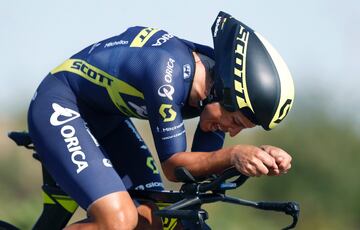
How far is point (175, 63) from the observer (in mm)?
6316

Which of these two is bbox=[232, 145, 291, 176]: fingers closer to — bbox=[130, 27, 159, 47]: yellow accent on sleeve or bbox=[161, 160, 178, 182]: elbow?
bbox=[161, 160, 178, 182]: elbow

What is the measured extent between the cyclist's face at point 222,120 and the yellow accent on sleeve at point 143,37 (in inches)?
24.2

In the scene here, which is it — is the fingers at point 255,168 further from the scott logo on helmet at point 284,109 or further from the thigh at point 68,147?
the thigh at point 68,147

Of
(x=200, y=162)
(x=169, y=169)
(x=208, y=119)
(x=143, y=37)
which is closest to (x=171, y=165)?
(x=169, y=169)

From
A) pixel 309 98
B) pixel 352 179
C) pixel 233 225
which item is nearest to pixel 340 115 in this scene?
pixel 309 98

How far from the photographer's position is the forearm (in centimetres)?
601

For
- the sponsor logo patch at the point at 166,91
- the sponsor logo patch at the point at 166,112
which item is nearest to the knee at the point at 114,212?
the sponsor logo patch at the point at 166,112

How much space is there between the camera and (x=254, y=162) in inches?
227

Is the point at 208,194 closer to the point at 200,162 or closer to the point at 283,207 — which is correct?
the point at 200,162

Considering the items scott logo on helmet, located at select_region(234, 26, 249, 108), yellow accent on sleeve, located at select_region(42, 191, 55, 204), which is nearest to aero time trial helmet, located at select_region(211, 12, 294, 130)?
scott logo on helmet, located at select_region(234, 26, 249, 108)

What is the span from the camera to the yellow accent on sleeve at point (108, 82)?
6461mm

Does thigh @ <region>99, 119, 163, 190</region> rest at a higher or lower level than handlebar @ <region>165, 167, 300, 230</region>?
lower

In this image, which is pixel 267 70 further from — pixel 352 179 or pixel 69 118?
pixel 352 179

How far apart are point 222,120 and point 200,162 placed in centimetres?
40
